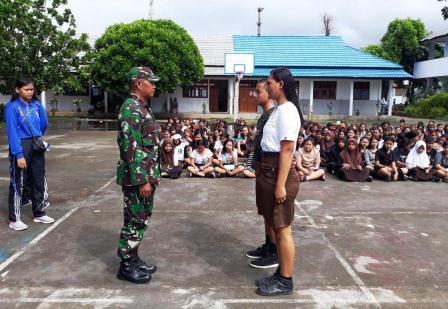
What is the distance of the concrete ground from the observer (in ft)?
11.3

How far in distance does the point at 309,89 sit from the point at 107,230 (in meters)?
23.3

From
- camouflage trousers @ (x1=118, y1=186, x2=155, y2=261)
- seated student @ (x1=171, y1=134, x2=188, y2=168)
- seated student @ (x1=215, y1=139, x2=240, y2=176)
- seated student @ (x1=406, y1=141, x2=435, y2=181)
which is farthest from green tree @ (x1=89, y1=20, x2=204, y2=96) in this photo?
camouflage trousers @ (x1=118, y1=186, x2=155, y2=261)

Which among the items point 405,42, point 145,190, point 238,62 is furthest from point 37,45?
point 405,42

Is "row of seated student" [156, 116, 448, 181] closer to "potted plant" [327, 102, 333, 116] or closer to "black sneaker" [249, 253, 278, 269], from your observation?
"black sneaker" [249, 253, 278, 269]

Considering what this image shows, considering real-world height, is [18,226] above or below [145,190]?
below

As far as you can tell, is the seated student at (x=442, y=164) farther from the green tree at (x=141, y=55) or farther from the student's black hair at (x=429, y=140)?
the green tree at (x=141, y=55)

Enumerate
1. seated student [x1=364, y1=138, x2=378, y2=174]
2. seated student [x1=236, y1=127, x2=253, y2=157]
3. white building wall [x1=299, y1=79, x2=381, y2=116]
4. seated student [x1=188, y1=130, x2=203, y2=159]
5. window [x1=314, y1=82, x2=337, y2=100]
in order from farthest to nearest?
1. window [x1=314, y1=82, x2=337, y2=100]
2. white building wall [x1=299, y1=79, x2=381, y2=116]
3. seated student [x1=236, y1=127, x2=253, y2=157]
4. seated student [x1=188, y1=130, x2=203, y2=159]
5. seated student [x1=364, y1=138, x2=378, y2=174]

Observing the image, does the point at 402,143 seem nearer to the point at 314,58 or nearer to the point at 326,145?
the point at 326,145

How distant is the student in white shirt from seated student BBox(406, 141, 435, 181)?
19.3 feet

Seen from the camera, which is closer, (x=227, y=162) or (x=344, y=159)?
(x=344, y=159)

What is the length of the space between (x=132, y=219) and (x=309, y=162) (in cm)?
537

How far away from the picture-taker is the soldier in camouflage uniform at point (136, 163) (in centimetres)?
342

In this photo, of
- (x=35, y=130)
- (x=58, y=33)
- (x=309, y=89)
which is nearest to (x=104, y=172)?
(x=35, y=130)

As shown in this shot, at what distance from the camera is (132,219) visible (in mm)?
3559
